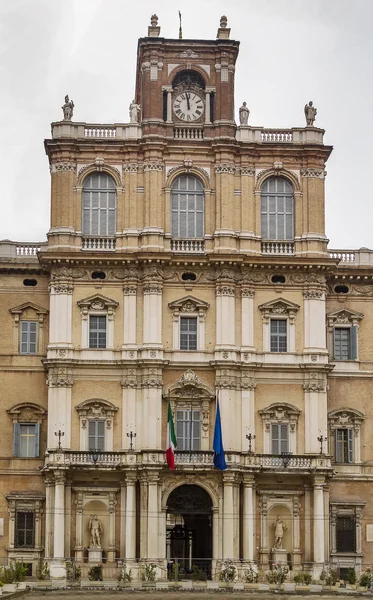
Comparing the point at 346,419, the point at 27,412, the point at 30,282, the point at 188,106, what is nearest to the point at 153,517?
the point at 27,412

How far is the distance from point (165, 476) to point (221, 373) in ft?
19.0

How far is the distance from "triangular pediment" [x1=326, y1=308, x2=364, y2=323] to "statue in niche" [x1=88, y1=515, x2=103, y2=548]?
626 inches

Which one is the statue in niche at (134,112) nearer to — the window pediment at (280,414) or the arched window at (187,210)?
the arched window at (187,210)

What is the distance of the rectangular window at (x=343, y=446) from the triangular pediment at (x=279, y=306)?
6.74 metres

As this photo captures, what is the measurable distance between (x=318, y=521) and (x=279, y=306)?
1094 centimetres

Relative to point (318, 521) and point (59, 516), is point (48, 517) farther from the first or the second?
point (318, 521)

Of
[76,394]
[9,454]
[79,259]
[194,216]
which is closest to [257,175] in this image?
[194,216]

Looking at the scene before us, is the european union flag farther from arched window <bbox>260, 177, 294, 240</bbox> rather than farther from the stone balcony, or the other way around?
arched window <bbox>260, 177, 294, 240</bbox>

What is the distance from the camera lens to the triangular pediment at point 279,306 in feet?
221

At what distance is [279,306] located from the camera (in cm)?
6750

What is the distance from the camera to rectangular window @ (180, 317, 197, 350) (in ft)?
220

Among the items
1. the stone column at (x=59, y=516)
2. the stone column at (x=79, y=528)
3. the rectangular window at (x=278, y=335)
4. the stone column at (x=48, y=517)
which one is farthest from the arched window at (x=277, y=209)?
the stone column at (x=48, y=517)

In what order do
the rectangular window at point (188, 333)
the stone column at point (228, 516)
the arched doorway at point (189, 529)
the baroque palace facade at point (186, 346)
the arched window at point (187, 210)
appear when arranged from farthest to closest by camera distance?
the arched window at point (187, 210), the rectangular window at point (188, 333), the arched doorway at point (189, 529), the baroque palace facade at point (186, 346), the stone column at point (228, 516)

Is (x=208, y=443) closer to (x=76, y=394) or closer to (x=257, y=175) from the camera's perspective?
(x=76, y=394)
